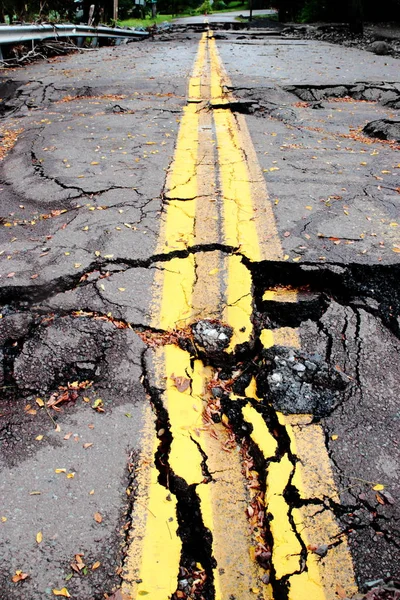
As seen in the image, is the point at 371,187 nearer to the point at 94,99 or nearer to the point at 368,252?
the point at 368,252

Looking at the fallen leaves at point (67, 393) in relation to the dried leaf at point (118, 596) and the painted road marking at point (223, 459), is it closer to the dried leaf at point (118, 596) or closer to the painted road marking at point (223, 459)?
the painted road marking at point (223, 459)

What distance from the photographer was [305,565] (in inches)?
61.4

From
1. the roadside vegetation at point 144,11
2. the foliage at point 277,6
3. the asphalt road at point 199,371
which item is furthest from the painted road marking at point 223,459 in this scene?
the foliage at point 277,6

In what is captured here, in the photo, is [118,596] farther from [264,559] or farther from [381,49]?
[381,49]

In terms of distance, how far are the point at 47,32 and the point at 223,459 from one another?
13.1 m

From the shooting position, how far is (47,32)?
38.1 ft

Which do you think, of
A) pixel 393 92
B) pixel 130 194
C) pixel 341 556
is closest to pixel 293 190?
pixel 130 194

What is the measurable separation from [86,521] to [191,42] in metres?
18.4

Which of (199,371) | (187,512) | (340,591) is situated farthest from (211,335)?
(340,591)

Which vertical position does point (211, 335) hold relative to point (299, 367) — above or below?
above

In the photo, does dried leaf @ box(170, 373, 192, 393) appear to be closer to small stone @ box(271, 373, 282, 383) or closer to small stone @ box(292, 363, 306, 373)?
small stone @ box(271, 373, 282, 383)

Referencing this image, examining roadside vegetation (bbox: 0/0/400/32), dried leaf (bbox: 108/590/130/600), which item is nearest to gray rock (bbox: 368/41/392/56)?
roadside vegetation (bbox: 0/0/400/32)

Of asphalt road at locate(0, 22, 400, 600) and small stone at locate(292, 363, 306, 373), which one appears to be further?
small stone at locate(292, 363, 306, 373)

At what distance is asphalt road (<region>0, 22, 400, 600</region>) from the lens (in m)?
1.61
